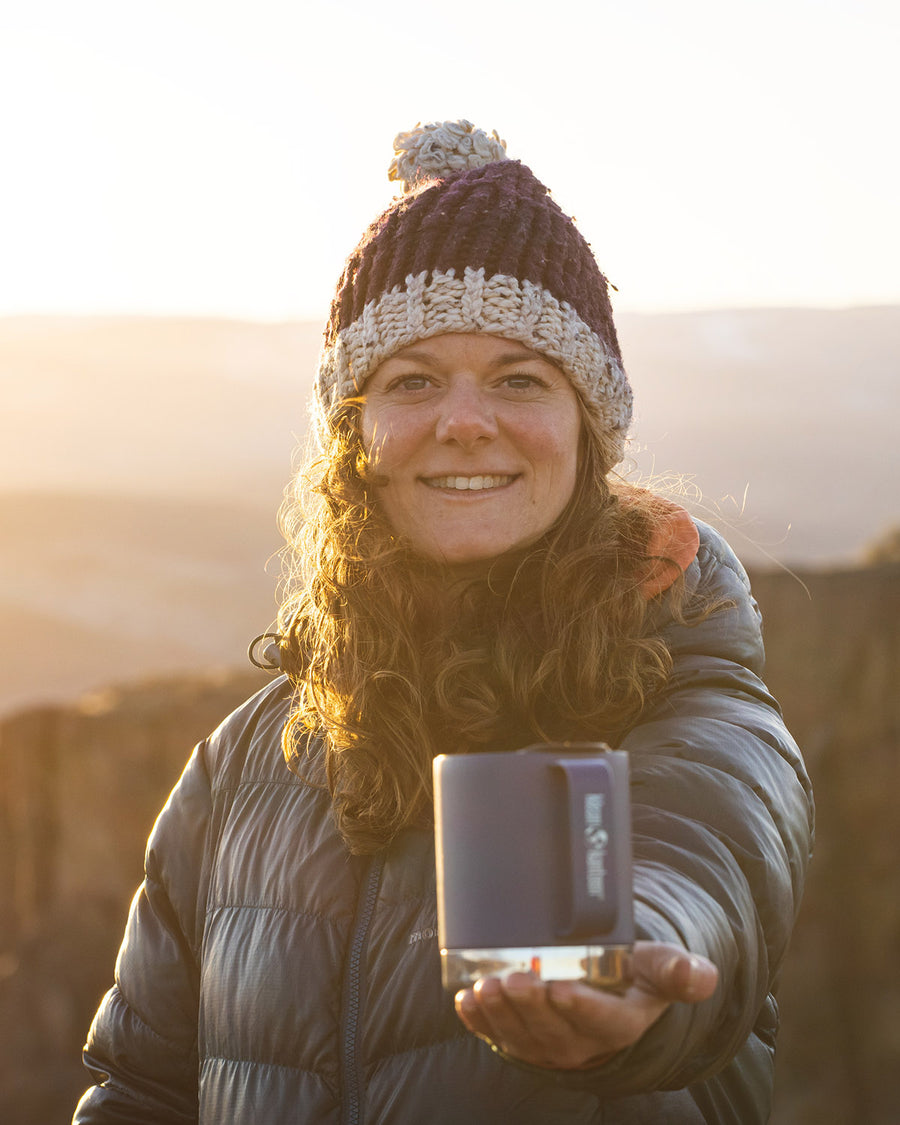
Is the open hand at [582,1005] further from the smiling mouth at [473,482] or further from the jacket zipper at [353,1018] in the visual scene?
the smiling mouth at [473,482]

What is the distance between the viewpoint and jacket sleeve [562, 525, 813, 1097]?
54.3 inches

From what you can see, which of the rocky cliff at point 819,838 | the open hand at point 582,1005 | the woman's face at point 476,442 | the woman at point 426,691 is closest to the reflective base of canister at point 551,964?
the open hand at point 582,1005

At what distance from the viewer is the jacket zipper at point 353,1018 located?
76.6 inches

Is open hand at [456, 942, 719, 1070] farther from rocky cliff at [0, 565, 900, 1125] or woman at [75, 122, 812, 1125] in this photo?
rocky cliff at [0, 565, 900, 1125]

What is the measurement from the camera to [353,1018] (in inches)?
77.3

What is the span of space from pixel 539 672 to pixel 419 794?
10.3 inches

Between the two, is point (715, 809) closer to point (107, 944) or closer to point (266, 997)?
point (266, 997)

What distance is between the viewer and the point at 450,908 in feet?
4.31

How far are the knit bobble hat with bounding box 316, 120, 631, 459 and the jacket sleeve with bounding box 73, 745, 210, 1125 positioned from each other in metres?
0.79

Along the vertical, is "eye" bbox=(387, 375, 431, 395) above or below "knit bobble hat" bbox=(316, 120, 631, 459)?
below

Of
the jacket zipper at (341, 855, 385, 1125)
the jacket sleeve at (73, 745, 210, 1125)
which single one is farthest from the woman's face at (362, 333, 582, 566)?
the jacket sleeve at (73, 745, 210, 1125)

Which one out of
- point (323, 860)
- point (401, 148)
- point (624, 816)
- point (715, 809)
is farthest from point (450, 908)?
point (401, 148)

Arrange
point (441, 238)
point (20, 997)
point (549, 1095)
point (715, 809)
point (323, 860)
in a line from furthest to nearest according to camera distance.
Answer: point (20, 997)
point (441, 238)
point (323, 860)
point (549, 1095)
point (715, 809)

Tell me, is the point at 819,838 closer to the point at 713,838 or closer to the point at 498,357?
the point at 498,357
